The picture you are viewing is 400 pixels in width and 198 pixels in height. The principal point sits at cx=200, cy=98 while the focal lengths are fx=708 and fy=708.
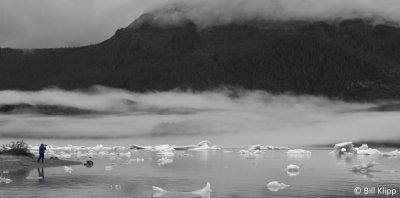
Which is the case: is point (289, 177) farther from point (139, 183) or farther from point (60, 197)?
point (60, 197)

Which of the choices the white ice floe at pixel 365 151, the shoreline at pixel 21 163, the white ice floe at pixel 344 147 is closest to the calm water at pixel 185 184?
the shoreline at pixel 21 163

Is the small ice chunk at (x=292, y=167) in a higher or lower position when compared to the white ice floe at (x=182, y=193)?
higher

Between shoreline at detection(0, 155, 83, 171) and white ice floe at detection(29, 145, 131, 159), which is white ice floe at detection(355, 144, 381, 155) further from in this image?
shoreline at detection(0, 155, 83, 171)

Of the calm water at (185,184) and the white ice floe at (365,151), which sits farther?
the white ice floe at (365,151)

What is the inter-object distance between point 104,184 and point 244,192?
1000 centimetres

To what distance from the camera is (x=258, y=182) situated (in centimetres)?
4878

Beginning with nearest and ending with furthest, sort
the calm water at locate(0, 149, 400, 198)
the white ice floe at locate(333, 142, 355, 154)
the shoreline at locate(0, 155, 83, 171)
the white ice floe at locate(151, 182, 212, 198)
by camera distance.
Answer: the white ice floe at locate(151, 182, 212, 198), the calm water at locate(0, 149, 400, 198), the shoreline at locate(0, 155, 83, 171), the white ice floe at locate(333, 142, 355, 154)

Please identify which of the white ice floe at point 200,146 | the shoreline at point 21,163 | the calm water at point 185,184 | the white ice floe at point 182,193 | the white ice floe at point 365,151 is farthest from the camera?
the white ice floe at point 200,146

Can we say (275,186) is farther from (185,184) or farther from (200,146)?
(200,146)

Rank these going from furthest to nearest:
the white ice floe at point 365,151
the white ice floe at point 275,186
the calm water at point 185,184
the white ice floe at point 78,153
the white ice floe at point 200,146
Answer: the white ice floe at point 200,146
the white ice floe at point 365,151
the white ice floe at point 78,153
the white ice floe at point 275,186
the calm water at point 185,184

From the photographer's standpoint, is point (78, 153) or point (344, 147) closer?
point (78, 153)

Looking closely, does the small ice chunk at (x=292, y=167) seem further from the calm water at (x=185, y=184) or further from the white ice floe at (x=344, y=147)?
the white ice floe at (x=344, y=147)

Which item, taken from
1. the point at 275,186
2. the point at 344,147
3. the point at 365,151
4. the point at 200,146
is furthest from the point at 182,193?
the point at 200,146

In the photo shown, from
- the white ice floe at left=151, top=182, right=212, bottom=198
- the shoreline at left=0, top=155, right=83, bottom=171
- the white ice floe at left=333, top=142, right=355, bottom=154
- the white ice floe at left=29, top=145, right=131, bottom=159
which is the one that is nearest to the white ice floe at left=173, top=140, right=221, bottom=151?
the white ice floe at left=29, top=145, right=131, bottom=159
